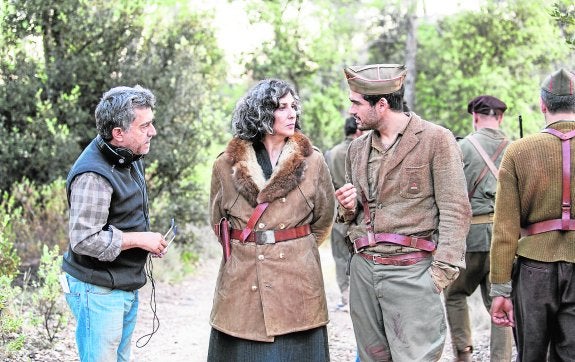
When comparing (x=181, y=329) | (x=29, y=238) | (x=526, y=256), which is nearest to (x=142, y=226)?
(x=526, y=256)

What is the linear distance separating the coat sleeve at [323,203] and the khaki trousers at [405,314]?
439mm

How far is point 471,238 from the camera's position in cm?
606

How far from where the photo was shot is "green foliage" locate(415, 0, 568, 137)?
16234 millimetres

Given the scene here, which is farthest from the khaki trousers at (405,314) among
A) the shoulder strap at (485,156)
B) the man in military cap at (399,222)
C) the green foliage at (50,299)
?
the green foliage at (50,299)

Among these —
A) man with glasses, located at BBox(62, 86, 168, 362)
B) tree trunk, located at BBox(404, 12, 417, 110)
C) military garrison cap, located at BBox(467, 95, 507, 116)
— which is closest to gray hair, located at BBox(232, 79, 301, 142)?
man with glasses, located at BBox(62, 86, 168, 362)

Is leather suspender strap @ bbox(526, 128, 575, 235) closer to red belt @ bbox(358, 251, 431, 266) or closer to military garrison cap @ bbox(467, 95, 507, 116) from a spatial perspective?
red belt @ bbox(358, 251, 431, 266)

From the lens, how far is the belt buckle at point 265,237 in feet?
14.2

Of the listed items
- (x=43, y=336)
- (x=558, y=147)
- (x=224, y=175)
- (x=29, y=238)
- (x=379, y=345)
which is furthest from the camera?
(x=29, y=238)

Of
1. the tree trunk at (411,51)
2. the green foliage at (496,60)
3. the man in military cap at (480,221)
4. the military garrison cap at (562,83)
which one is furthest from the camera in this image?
the tree trunk at (411,51)

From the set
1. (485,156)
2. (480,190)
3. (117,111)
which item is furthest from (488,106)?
(117,111)

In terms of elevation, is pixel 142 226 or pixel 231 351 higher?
pixel 142 226

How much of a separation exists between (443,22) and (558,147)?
Answer: 600 inches

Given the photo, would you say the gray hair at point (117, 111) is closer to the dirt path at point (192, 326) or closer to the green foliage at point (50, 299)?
the green foliage at point (50, 299)

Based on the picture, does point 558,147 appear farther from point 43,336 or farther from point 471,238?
point 43,336
